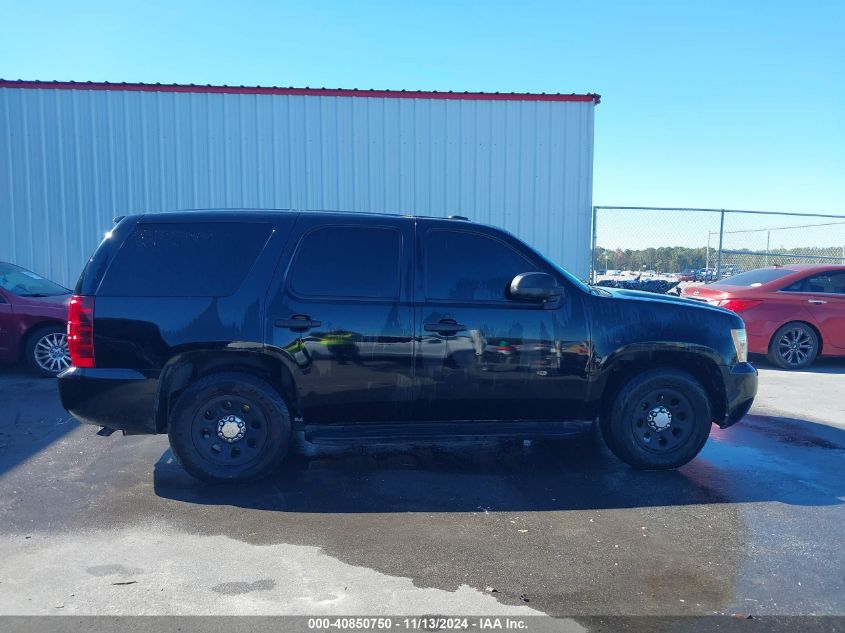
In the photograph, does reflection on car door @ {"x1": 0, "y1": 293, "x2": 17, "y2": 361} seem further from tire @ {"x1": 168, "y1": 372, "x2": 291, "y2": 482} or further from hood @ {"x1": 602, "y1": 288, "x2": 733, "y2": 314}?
hood @ {"x1": 602, "y1": 288, "x2": 733, "y2": 314}

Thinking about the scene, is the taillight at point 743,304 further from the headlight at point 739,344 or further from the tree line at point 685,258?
the headlight at point 739,344

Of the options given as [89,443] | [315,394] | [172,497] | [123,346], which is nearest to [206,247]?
[123,346]

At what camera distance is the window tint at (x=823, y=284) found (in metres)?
9.62

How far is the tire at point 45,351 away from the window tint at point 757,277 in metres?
9.40

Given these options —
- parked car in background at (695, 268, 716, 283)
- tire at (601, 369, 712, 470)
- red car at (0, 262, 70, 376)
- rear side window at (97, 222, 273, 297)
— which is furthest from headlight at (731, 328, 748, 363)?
parked car in background at (695, 268, 716, 283)

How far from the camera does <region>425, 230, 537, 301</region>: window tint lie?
480 cm

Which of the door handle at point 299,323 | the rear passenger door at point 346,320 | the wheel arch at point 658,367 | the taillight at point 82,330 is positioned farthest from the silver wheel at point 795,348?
the taillight at point 82,330

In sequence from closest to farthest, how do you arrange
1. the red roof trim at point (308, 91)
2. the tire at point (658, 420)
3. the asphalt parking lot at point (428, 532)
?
the asphalt parking lot at point (428, 532), the tire at point (658, 420), the red roof trim at point (308, 91)

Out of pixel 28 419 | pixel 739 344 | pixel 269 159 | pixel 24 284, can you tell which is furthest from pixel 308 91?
pixel 739 344

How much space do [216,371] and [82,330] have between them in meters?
0.91

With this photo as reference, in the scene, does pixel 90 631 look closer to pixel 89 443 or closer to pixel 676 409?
pixel 89 443

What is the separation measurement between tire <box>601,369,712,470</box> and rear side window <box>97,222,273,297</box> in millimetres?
2938

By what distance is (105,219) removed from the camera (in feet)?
40.5

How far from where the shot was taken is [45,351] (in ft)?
27.3
